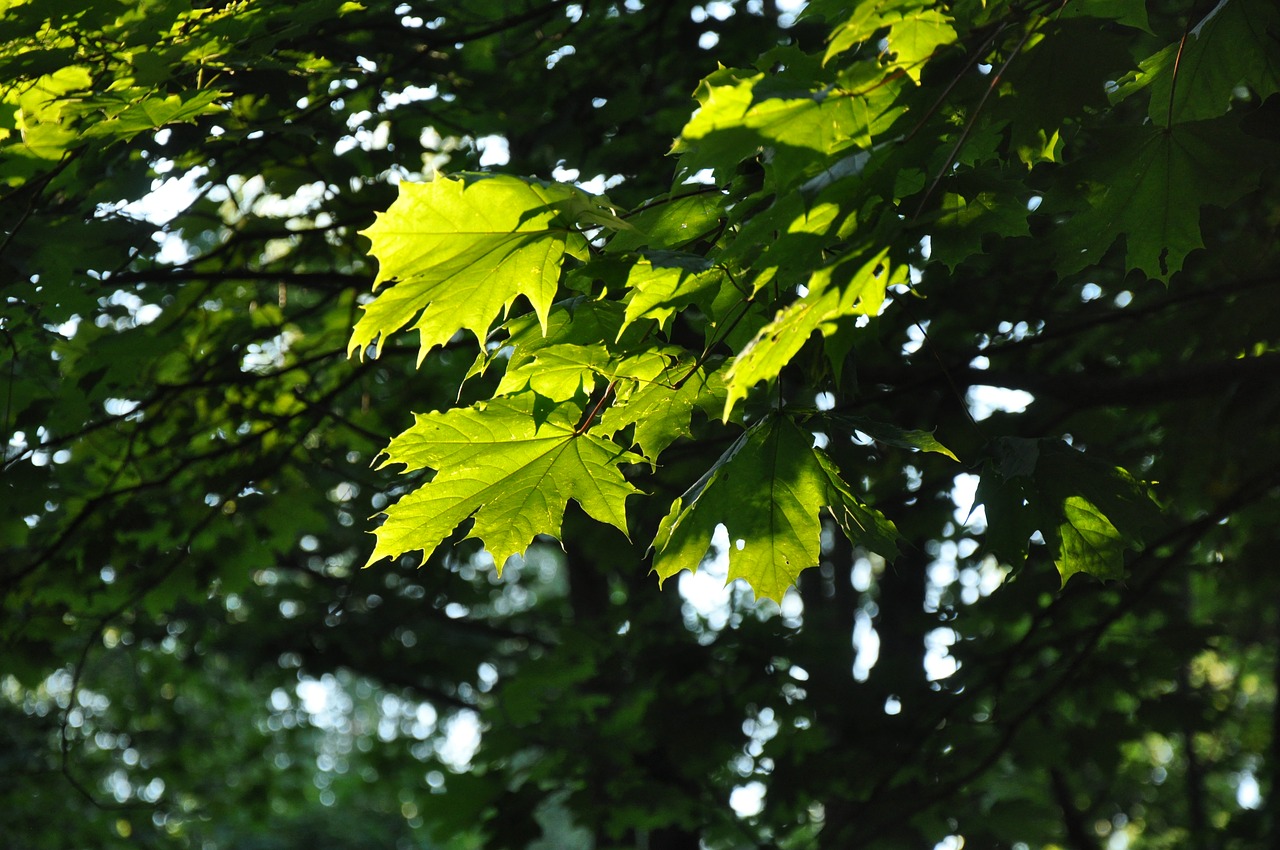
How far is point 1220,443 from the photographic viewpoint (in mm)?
4406

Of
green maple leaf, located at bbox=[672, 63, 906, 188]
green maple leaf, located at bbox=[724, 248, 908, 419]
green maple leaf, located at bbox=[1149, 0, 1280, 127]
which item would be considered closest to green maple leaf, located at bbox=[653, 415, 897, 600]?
green maple leaf, located at bbox=[724, 248, 908, 419]

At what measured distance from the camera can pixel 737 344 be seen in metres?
2.35

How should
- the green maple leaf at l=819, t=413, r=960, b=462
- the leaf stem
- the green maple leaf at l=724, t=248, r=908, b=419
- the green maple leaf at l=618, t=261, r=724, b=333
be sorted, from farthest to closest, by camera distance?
1. the leaf stem
2. the green maple leaf at l=819, t=413, r=960, b=462
3. the green maple leaf at l=618, t=261, r=724, b=333
4. the green maple leaf at l=724, t=248, r=908, b=419

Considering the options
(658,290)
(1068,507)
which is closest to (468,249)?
(658,290)

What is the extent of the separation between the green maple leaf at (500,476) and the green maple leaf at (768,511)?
200 mm

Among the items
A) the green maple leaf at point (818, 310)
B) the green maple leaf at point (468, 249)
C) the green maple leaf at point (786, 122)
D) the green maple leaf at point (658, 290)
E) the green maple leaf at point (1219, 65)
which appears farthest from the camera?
the green maple leaf at point (1219, 65)

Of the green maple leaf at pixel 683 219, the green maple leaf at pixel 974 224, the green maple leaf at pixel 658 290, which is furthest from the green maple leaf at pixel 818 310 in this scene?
the green maple leaf at pixel 974 224

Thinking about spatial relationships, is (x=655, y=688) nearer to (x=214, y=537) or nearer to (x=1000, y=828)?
(x=1000, y=828)

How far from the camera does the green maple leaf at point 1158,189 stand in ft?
8.16

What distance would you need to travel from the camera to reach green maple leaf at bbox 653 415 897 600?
2.31 m

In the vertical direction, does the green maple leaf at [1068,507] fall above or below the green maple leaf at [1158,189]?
below

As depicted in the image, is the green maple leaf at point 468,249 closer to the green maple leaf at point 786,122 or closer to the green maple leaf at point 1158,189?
the green maple leaf at point 786,122

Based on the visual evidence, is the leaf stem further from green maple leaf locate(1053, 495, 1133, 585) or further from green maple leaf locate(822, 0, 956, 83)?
green maple leaf locate(1053, 495, 1133, 585)

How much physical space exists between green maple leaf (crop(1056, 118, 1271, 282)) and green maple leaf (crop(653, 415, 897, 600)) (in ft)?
3.37
